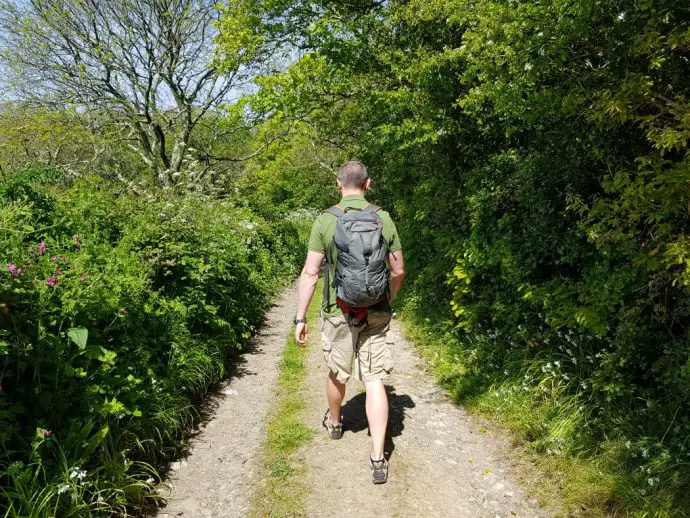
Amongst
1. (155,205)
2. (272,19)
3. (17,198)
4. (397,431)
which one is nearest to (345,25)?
(272,19)

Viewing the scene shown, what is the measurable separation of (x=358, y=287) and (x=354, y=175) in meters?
0.82

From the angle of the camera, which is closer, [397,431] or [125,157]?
[397,431]

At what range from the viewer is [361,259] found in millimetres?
3287

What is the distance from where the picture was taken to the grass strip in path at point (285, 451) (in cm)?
328

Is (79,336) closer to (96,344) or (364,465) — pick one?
(96,344)

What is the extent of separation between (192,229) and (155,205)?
1.93 ft

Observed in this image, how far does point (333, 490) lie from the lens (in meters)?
3.38

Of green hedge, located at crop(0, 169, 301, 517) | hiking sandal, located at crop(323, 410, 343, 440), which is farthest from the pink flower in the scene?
hiking sandal, located at crop(323, 410, 343, 440)

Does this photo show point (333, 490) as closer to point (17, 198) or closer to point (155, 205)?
point (17, 198)

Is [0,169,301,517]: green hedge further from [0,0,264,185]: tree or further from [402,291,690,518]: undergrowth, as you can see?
[0,0,264,185]: tree

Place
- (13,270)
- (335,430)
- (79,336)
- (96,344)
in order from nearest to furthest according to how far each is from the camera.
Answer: (13,270), (79,336), (96,344), (335,430)

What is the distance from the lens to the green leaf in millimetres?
2961

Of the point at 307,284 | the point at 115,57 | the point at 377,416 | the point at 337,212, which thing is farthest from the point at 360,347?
the point at 115,57

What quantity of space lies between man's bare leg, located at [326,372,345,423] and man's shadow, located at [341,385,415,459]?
9.5 inches
